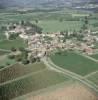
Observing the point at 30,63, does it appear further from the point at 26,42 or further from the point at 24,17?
the point at 24,17

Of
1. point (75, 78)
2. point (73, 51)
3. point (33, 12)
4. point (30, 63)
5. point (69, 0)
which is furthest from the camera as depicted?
point (69, 0)

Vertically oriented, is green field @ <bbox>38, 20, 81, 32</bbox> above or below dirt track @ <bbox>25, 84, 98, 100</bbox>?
below

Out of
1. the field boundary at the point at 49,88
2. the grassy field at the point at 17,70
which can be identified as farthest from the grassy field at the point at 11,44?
the field boundary at the point at 49,88

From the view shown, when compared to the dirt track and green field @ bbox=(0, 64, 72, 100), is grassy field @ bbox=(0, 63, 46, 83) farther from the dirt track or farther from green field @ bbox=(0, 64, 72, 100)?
the dirt track

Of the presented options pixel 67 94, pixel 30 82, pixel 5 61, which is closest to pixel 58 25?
pixel 5 61

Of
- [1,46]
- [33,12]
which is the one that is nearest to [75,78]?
[1,46]

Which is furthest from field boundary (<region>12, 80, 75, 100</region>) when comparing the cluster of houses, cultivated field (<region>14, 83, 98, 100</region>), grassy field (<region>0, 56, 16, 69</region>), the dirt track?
the cluster of houses
